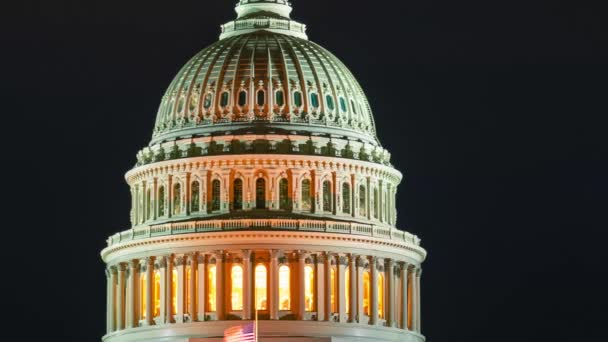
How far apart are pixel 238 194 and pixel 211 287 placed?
6.97m

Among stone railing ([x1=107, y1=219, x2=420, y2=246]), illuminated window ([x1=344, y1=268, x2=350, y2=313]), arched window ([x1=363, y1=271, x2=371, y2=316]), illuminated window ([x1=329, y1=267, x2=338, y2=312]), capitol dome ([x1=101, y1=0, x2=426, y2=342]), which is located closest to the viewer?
capitol dome ([x1=101, y1=0, x2=426, y2=342])

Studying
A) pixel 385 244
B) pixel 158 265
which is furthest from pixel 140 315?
pixel 385 244

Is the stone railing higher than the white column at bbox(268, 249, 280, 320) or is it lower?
higher

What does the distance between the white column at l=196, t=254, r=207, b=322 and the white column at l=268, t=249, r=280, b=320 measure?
171 inches

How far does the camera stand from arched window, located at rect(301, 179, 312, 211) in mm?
199375

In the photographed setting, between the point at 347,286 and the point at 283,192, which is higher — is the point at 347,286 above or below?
below

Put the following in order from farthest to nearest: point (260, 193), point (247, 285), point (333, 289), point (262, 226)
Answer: point (260, 193)
point (333, 289)
point (262, 226)
point (247, 285)

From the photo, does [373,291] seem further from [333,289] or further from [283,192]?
[283,192]

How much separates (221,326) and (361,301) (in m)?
10.0

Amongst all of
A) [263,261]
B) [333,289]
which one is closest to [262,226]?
[263,261]

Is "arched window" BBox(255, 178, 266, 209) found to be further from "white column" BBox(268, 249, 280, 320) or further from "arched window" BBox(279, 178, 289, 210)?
"white column" BBox(268, 249, 280, 320)

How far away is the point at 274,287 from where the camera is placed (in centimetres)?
19512

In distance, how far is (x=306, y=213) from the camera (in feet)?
651

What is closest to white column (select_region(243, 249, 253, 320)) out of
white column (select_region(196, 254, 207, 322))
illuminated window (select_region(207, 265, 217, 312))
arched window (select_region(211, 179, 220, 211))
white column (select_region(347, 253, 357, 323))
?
illuminated window (select_region(207, 265, 217, 312))
